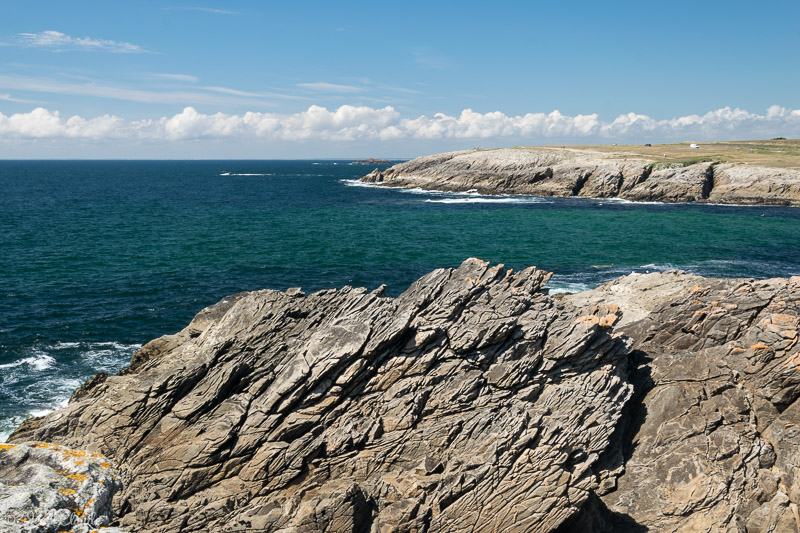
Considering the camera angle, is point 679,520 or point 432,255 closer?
point 679,520

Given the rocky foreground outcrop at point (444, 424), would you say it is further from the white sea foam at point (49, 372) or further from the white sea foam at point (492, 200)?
the white sea foam at point (492, 200)

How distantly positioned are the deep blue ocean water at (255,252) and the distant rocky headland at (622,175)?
1157 cm

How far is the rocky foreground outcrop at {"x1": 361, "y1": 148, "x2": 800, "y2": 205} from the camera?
124 metres

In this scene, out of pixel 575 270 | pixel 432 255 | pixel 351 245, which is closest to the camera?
pixel 575 270

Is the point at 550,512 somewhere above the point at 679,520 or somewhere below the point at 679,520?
above

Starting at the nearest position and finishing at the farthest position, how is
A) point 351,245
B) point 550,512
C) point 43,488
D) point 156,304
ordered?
1. point 43,488
2. point 550,512
3. point 156,304
4. point 351,245

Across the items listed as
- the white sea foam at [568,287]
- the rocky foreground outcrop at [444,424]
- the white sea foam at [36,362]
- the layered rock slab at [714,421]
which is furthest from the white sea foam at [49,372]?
the white sea foam at [568,287]

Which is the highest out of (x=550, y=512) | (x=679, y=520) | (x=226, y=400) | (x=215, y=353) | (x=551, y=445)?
(x=215, y=353)

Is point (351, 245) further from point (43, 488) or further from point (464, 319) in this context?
point (43, 488)

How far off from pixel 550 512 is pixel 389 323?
30.1 ft

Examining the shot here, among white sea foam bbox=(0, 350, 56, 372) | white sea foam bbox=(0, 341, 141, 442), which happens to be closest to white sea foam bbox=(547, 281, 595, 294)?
white sea foam bbox=(0, 341, 141, 442)

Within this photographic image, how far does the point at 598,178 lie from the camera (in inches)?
5620

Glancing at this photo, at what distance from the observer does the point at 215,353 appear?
22.0m

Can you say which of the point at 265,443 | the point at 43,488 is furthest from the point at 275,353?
the point at 43,488
